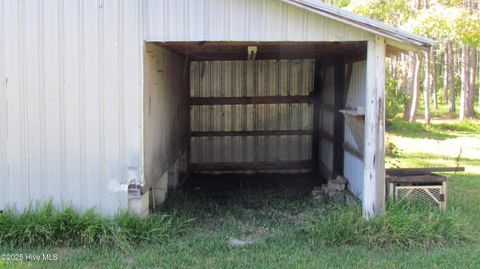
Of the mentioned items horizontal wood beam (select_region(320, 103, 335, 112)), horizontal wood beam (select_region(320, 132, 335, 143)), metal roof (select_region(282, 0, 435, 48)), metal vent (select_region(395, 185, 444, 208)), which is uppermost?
metal roof (select_region(282, 0, 435, 48))

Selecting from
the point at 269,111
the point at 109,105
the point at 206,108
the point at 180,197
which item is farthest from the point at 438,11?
the point at 109,105

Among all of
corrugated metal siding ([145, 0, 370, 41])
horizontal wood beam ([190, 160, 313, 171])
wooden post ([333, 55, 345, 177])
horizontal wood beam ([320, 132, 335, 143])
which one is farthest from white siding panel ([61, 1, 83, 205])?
horizontal wood beam ([190, 160, 313, 171])

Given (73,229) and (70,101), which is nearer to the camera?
(73,229)

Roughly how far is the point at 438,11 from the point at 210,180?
6.45 metres

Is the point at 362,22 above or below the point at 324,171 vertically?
above

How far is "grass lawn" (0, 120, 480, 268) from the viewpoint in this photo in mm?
4980

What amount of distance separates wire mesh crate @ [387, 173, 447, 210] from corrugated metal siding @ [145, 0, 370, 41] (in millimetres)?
2083

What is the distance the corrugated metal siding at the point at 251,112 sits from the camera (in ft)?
35.2

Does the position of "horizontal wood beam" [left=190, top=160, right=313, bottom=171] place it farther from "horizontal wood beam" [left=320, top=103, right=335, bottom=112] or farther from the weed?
the weed

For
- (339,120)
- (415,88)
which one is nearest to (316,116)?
(339,120)

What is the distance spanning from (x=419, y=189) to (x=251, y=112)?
16.1 feet

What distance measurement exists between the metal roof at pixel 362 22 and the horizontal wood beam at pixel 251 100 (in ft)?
16.6

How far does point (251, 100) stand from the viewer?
35.4 feet

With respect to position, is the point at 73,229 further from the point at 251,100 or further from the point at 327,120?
the point at 251,100
